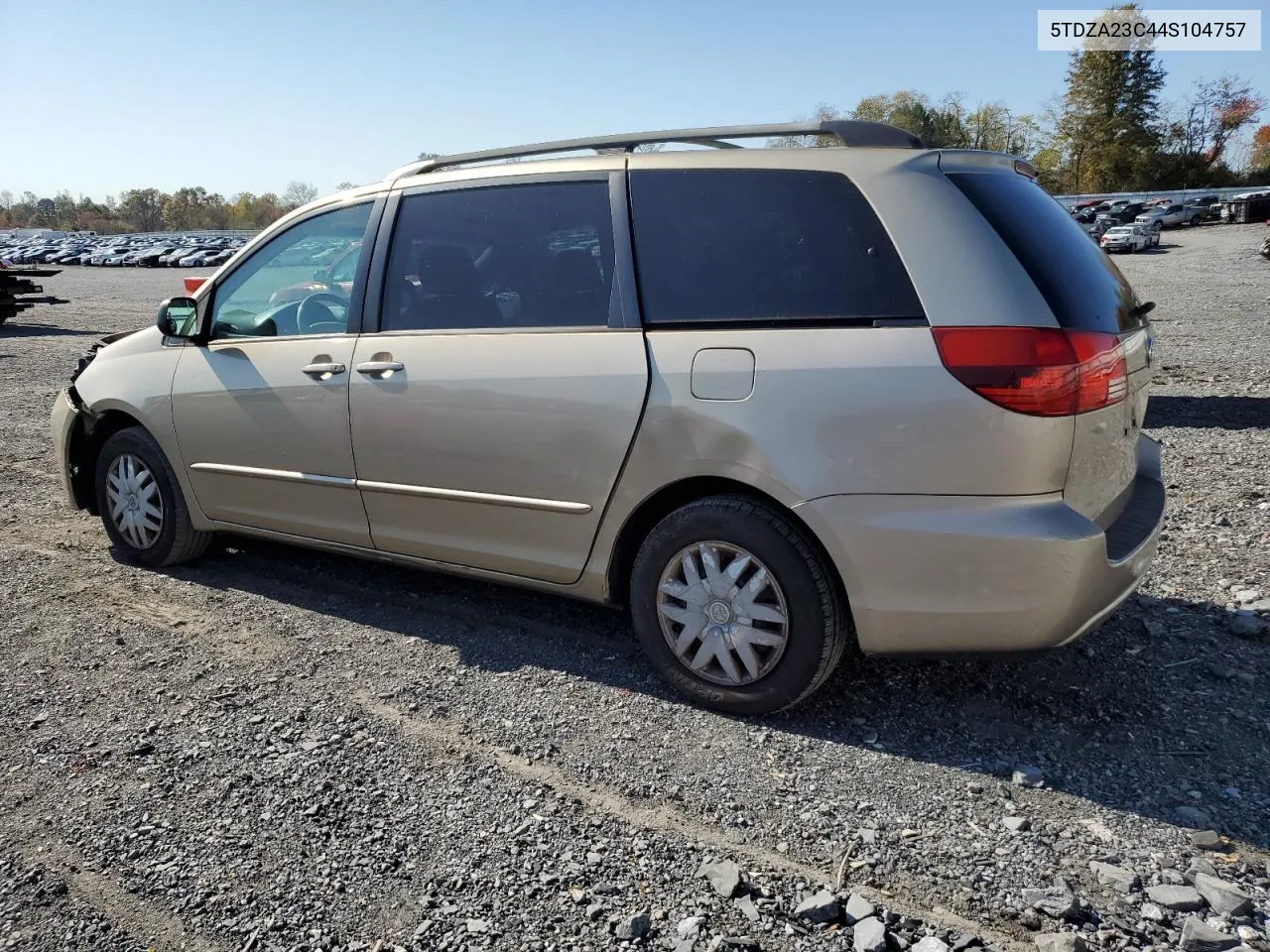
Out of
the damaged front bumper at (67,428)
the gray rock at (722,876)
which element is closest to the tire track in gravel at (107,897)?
the gray rock at (722,876)

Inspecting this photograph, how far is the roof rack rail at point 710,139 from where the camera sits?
3393 mm

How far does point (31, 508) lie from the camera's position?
648 centimetres

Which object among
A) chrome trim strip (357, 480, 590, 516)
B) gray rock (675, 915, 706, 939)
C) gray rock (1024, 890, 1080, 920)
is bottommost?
gray rock (1024, 890, 1080, 920)

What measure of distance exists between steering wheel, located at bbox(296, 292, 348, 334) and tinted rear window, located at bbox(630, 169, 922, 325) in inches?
59.1

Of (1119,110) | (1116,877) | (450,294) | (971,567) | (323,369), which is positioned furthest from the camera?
(1119,110)

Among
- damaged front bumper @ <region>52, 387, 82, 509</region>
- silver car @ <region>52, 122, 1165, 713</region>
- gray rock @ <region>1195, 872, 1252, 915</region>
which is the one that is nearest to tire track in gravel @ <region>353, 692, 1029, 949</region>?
gray rock @ <region>1195, 872, 1252, 915</region>

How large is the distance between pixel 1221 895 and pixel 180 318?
15.8ft

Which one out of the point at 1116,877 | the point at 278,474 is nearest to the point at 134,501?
the point at 278,474

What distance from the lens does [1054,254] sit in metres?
3.19

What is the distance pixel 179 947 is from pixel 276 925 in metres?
0.23

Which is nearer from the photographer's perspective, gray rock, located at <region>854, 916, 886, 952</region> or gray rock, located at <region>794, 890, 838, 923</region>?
gray rock, located at <region>854, 916, 886, 952</region>

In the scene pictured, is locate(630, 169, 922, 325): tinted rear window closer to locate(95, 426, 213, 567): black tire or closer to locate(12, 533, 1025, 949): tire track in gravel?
locate(12, 533, 1025, 949): tire track in gravel

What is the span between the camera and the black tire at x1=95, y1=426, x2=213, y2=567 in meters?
5.04

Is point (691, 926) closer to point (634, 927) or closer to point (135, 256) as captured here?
point (634, 927)
